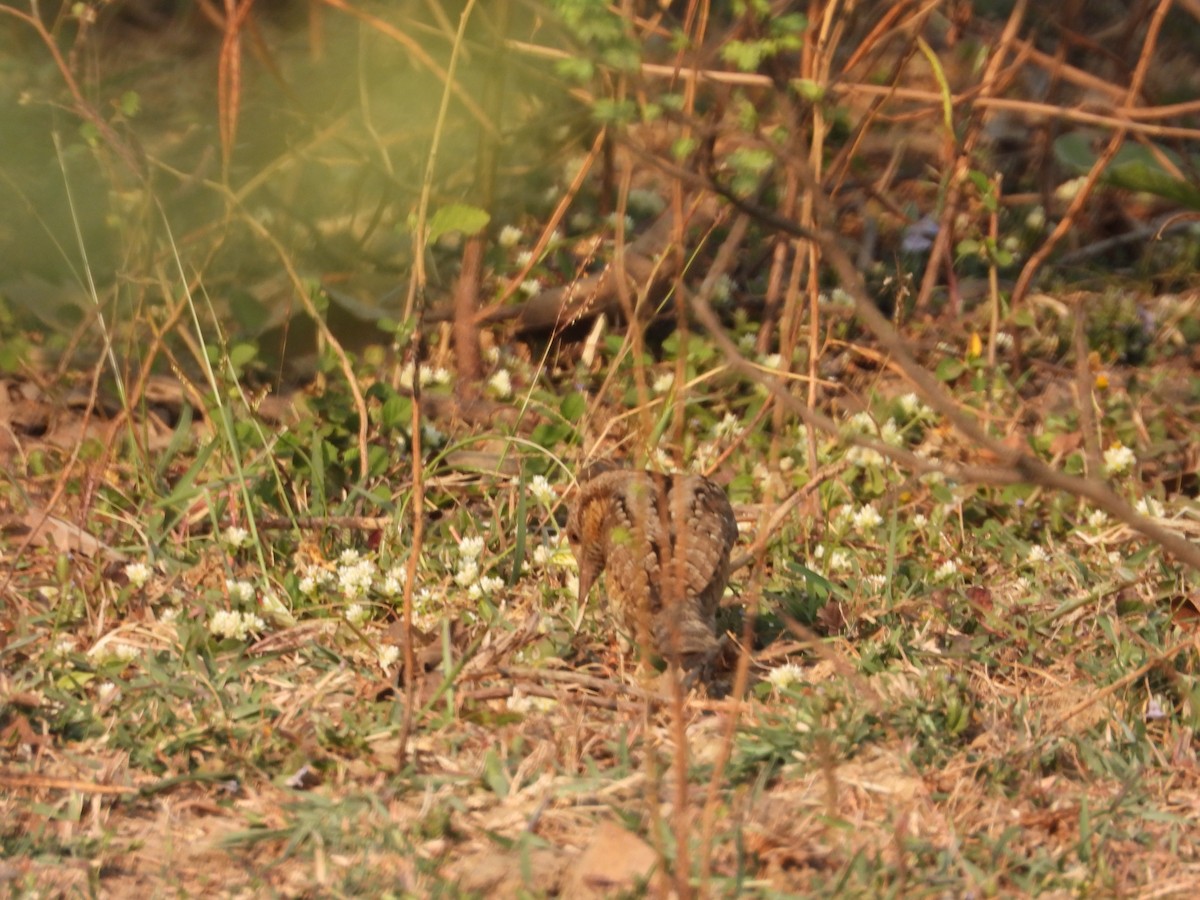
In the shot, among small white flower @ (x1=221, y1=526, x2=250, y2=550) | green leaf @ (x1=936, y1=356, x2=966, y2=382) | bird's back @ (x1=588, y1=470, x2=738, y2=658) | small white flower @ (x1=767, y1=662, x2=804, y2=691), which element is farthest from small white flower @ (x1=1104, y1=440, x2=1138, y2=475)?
small white flower @ (x1=221, y1=526, x2=250, y2=550)

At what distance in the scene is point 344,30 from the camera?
6824mm

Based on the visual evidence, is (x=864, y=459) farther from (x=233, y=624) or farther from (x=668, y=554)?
(x=233, y=624)

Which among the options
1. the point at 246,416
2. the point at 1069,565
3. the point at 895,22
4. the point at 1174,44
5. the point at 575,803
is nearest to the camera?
the point at 575,803

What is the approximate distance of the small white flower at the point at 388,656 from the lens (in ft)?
12.7

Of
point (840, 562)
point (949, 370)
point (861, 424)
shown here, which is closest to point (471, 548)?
point (840, 562)

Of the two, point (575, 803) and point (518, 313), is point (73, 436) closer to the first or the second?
point (518, 313)

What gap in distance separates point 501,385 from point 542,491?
84 centimetres

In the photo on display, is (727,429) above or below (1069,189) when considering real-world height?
below

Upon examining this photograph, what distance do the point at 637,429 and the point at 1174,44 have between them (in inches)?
186

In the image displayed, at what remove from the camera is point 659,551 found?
401cm

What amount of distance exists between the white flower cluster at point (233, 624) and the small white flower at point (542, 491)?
106 cm

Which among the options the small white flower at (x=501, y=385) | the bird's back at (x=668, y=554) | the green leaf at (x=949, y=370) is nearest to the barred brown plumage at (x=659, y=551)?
the bird's back at (x=668, y=554)

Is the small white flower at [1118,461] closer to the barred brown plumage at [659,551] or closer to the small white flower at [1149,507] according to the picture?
the small white flower at [1149,507]

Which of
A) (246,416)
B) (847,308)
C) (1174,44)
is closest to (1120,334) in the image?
(847,308)
